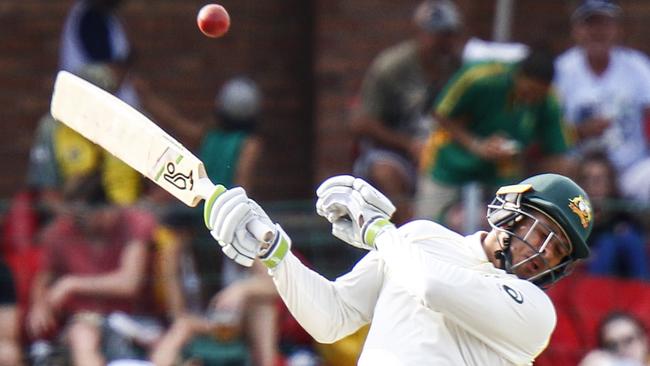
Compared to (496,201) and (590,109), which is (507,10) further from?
(496,201)

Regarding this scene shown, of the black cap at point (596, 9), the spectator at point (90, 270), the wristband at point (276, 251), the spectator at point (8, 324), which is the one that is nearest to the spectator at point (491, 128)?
the black cap at point (596, 9)

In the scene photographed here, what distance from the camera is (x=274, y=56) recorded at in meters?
10.3

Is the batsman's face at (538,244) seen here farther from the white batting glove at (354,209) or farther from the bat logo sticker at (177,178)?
the bat logo sticker at (177,178)

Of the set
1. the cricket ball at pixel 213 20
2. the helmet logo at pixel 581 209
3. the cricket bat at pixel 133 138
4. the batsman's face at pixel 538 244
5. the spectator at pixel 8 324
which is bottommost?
the spectator at pixel 8 324

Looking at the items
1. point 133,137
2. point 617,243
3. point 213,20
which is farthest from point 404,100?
point 133,137

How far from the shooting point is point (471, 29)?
32.2ft

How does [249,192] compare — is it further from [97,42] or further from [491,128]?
[491,128]

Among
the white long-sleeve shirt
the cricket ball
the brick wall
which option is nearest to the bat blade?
the cricket ball

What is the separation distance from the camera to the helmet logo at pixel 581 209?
491cm

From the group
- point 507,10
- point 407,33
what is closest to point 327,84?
point 407,33

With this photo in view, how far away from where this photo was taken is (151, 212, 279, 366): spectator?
7902 millimetres

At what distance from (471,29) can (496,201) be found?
4.90 metres

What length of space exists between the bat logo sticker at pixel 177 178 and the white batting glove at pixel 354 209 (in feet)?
1.42

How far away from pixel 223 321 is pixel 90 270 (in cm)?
69
